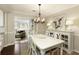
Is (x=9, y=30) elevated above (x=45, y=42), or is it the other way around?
(x=9, y=30)

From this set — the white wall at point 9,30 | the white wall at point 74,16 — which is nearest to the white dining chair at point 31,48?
the white wall at point 9,30

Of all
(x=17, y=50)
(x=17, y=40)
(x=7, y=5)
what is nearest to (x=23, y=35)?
(x=17, y=40)

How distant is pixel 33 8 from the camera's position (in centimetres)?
188

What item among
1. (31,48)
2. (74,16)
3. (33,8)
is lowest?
(31,48)

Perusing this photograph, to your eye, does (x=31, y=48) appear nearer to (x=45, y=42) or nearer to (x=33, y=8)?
(x=45, y=42)

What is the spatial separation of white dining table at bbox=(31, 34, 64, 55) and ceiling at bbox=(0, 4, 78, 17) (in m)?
0.45

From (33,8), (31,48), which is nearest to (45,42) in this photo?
(31,48)

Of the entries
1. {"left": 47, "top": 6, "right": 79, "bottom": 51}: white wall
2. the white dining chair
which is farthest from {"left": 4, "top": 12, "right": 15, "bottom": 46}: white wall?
{"left": 47, "top": 6, "right": 79, "bottom": 51}: white wall

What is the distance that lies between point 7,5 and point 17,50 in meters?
0.89

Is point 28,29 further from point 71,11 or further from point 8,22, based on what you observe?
point 71,11

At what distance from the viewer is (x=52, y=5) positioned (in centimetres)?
185

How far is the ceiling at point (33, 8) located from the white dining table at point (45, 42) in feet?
1.48

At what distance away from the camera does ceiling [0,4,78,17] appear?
72.5 inches

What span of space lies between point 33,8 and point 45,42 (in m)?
0.70
